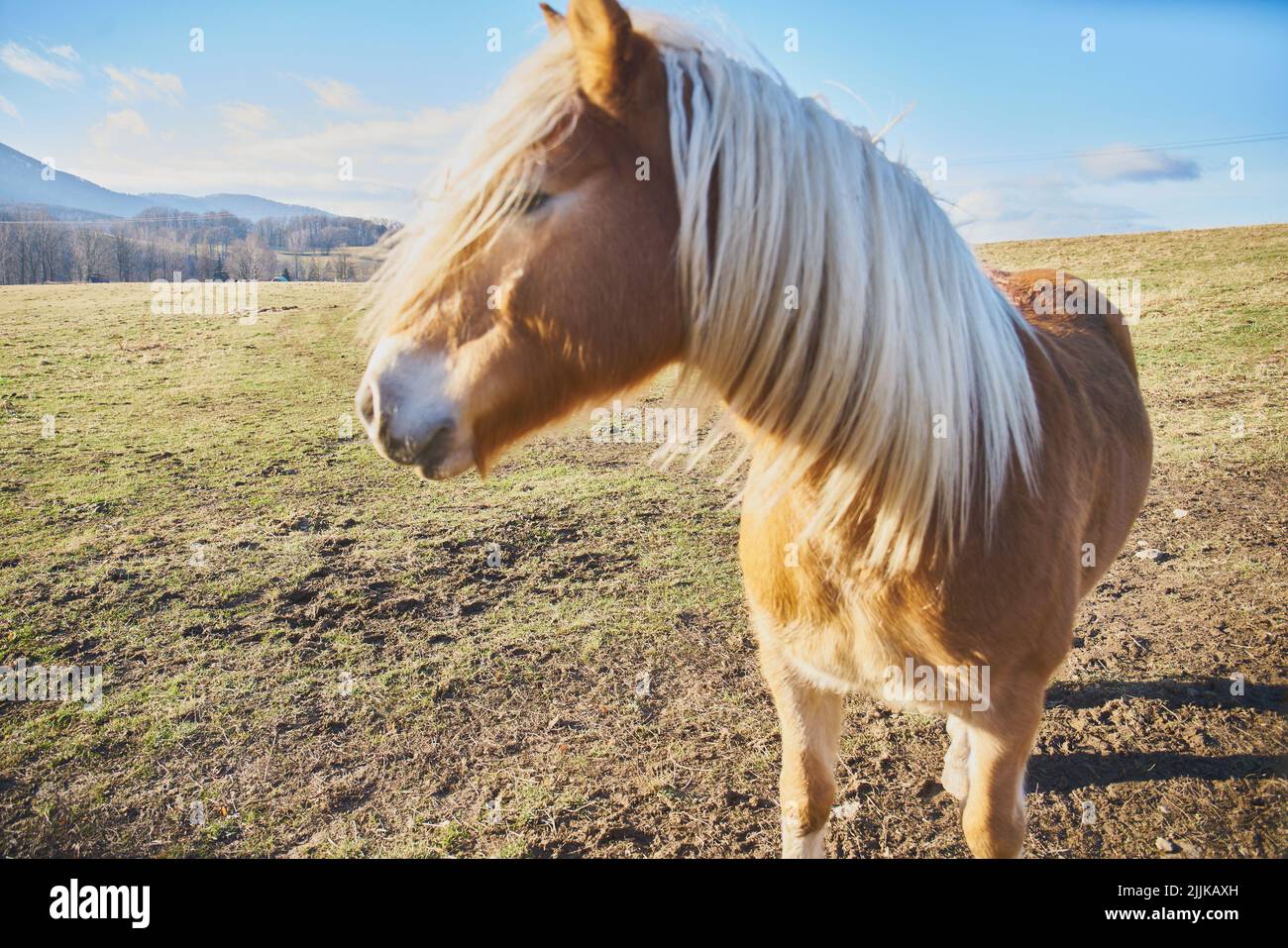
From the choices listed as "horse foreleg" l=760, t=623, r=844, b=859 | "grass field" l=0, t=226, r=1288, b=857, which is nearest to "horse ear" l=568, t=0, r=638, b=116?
"grass field" l=0, t=226, r=1288, b=857

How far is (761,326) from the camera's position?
161cm

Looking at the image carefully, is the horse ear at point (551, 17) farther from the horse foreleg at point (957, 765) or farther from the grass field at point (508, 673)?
the horse foreleg at point (957, 765)

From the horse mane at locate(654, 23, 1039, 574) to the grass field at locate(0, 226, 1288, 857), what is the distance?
1.59 feet

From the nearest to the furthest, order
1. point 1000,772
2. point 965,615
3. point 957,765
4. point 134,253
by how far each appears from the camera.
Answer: point 965,615
point 1000,772
point 957,765
point 134,253

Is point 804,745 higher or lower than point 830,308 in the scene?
lower

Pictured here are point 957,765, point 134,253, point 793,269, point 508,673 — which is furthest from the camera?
point 134,253

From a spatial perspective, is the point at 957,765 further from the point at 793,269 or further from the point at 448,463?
the point at 448,463

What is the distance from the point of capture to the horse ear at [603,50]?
1410 millimetres

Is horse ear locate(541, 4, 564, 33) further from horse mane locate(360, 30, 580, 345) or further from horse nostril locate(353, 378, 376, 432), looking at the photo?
horse nostril locate(353, 378, 376, 432)

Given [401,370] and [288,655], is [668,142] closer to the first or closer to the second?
[401,370]

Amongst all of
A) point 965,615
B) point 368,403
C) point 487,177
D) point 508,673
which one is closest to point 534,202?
point 487,177

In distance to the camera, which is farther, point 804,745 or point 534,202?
point 804,745

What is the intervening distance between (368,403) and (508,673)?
9.62 feet

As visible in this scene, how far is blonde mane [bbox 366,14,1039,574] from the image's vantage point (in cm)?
151
